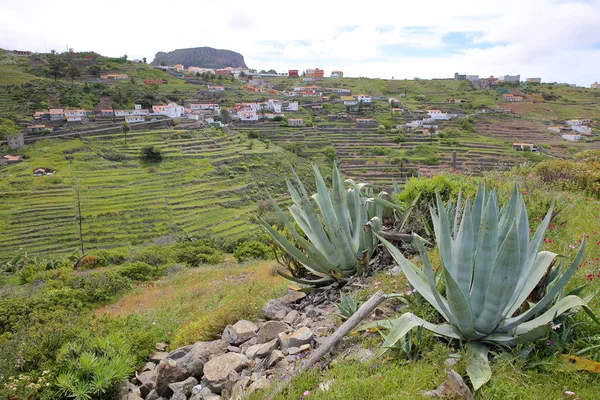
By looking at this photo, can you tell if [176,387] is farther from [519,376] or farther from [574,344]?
[574,344]

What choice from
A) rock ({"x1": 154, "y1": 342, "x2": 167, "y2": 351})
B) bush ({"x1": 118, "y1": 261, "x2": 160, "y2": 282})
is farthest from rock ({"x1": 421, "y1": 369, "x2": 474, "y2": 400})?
bush ({"x1": 118, "y1": 261, "x2": 160, "y2": 282})

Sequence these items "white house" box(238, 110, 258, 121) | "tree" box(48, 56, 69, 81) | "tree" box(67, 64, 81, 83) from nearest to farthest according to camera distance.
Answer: "white house" box(238, 110, 258, 121), "tree" box(48, 56, 69, 81), "tree" box(67, 64, 81, 83)

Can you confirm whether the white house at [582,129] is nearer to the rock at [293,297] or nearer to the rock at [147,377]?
the rock at [293,297]

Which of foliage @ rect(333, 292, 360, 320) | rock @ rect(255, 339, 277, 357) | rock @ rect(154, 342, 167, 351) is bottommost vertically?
rock @ rect(154, 342, 167, 351)

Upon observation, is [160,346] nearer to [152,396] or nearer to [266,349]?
[152,396]

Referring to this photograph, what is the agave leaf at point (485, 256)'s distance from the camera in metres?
2.14

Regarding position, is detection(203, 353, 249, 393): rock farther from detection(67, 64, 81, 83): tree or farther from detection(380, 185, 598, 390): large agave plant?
detection(67, 64, 81, 83): tree

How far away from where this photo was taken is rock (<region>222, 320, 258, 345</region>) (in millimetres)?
3096

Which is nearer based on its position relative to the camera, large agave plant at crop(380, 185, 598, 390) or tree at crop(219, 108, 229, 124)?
large agave plant at crop(380, 185, 598, 390)

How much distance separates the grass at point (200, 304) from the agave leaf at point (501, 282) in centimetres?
208

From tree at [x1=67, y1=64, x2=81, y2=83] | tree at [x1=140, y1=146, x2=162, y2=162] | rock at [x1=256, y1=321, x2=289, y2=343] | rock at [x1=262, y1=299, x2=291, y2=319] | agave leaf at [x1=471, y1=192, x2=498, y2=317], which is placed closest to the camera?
agave leaf at [x1=471, y1=192, x2=498, y2=317]

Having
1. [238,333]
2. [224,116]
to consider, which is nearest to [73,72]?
[224,116]

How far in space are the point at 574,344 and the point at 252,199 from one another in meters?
32.7

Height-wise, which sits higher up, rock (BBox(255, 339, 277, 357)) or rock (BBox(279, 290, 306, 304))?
rock (BBox(255, 339, 277, 357))
